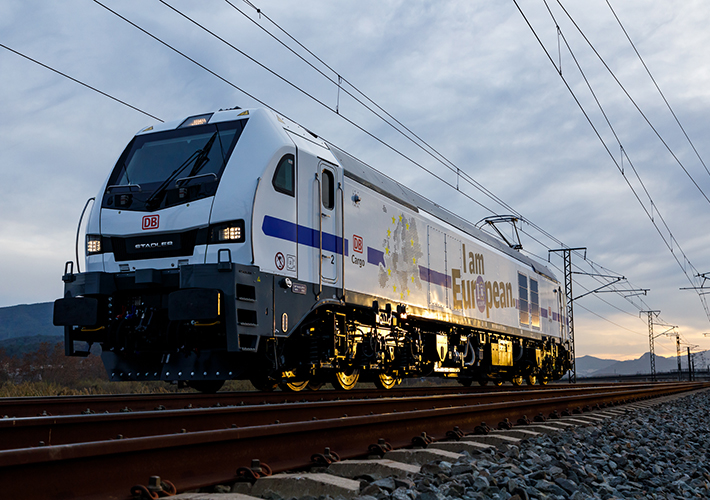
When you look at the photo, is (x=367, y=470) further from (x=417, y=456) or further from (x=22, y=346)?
(x=22, y=346)

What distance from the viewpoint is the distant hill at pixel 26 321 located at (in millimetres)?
171875

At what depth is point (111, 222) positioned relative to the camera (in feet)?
27.3

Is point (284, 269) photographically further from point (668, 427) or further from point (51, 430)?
point (668, 427)

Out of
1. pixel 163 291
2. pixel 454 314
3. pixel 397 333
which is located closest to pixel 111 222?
pixel 163 291

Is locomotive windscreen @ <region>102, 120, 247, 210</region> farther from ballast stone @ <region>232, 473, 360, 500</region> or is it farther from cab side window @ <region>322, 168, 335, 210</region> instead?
ballast stone @ <region>232, 473, 360, 500</region>

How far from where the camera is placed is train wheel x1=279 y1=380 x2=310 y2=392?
400 inches

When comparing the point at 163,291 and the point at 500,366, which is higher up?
the point at 163,291

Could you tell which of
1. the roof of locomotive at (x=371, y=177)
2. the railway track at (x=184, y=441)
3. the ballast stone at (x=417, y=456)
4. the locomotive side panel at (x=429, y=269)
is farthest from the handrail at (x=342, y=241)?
the ballast stone at (x=417, y=456)

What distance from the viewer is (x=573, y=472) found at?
421 centimetres

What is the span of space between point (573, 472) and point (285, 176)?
5.47 metres

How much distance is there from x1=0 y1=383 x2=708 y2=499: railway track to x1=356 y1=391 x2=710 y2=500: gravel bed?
2.55 ft

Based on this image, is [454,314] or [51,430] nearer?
[51,430]

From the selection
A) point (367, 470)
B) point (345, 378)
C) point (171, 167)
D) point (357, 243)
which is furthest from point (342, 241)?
point (367, 470)

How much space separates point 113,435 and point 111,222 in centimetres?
436
